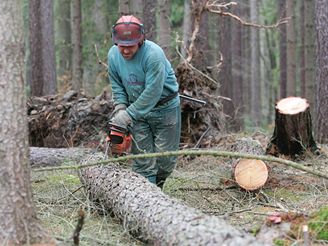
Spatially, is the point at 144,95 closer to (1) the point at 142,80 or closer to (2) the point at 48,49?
(1) the point at 142,80

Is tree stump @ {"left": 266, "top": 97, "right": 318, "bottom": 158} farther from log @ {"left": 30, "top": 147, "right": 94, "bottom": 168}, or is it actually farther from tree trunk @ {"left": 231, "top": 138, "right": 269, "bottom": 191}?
log @ {"left": 30, "top": 147, "right": 94, "bottom": 168}

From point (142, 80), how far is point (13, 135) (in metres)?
2.45

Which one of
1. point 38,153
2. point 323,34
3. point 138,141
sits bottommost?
point 38,153

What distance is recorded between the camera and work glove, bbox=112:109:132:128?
6.46 m

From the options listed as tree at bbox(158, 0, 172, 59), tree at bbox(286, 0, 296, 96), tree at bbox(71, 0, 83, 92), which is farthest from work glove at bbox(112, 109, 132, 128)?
tree at bbox(286, 0, 296, 96)

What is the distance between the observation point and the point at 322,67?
1134 cm

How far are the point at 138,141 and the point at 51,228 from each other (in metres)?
1.87

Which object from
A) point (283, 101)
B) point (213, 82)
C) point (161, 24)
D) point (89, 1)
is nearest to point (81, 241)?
point (283, 101)

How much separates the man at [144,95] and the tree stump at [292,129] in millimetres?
1956

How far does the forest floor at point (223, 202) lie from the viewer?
16.4 ft

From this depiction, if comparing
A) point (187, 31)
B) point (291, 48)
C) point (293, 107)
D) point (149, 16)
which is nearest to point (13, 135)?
point (293, 107)

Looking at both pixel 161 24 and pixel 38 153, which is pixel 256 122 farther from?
pixel 38 153

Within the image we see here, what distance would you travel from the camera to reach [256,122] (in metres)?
24.2

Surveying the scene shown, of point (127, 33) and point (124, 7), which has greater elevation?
point (124, 7)
